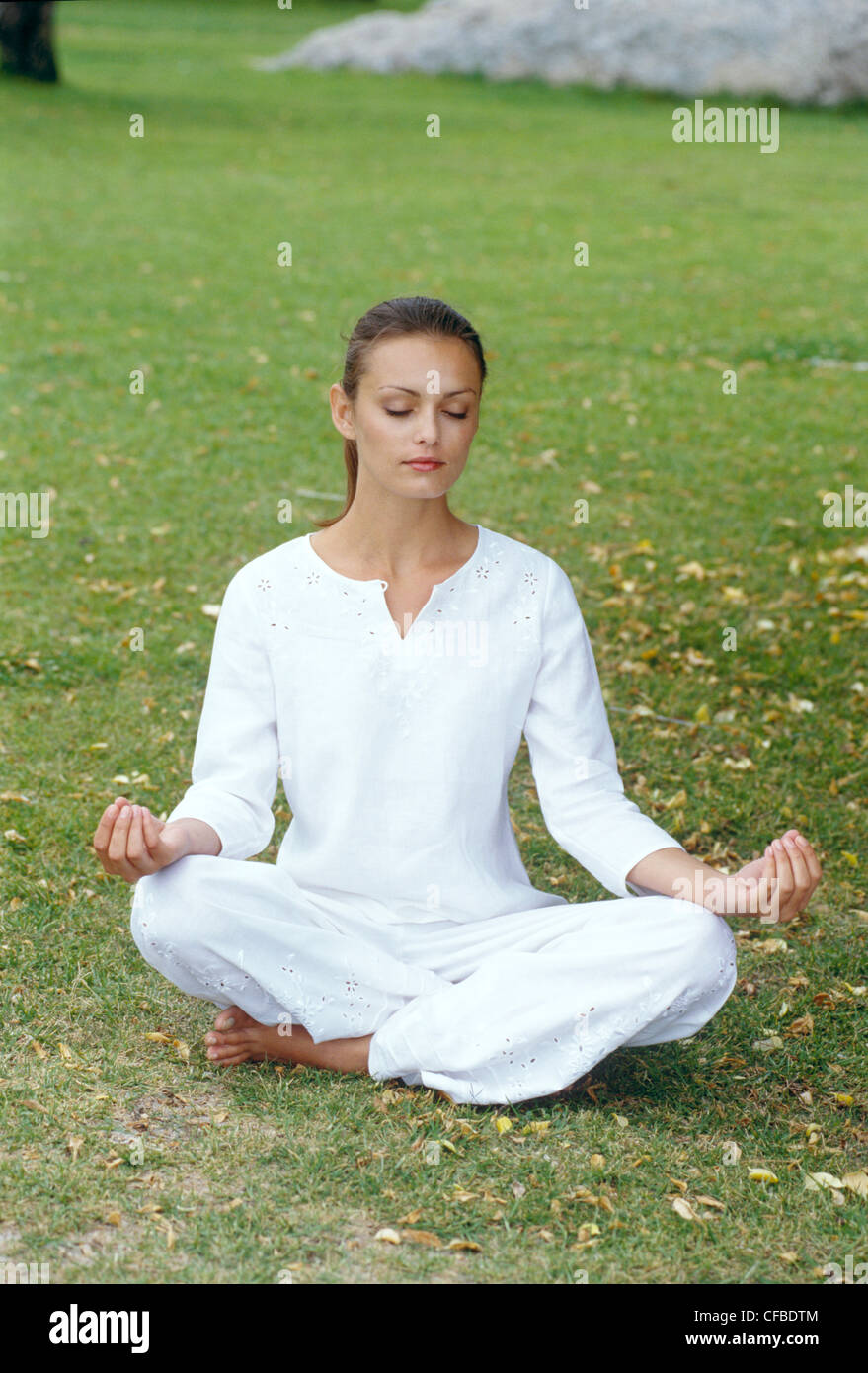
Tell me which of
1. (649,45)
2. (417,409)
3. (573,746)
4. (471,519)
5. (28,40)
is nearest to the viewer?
(417,409)

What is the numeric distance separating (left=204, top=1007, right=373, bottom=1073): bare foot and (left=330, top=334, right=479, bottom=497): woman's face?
120 centimetres

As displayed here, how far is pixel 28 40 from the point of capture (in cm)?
2062

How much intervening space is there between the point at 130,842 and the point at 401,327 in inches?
47.6

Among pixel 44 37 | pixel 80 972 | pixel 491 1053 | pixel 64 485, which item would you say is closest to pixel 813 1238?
pixel 491 1053

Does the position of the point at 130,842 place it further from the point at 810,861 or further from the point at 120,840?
the point at 810,861

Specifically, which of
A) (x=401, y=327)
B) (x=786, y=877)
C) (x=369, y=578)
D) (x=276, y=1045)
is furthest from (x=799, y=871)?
(x=401, y=327)

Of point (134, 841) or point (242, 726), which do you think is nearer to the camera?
point (134, 841)

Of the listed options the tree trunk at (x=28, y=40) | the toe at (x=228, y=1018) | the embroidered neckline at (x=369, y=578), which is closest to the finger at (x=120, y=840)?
the toe at (x=228, y=1018)

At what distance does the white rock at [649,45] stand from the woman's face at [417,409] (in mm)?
19707

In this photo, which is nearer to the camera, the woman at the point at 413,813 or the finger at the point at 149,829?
the finger at the point at 149,829

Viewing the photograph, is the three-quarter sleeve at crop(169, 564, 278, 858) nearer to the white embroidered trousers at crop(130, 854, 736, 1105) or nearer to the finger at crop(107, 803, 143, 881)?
the white embroidered trousers at crop(130, 854, 736, 1105)

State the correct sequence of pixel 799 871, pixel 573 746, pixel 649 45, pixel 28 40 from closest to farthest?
pixel 799 871, pixel 573 746, pixel 28 40, pixel 649 45

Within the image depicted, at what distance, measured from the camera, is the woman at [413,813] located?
10.8 feet

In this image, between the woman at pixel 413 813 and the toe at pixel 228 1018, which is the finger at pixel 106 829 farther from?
the toe at pixel 228 1018
